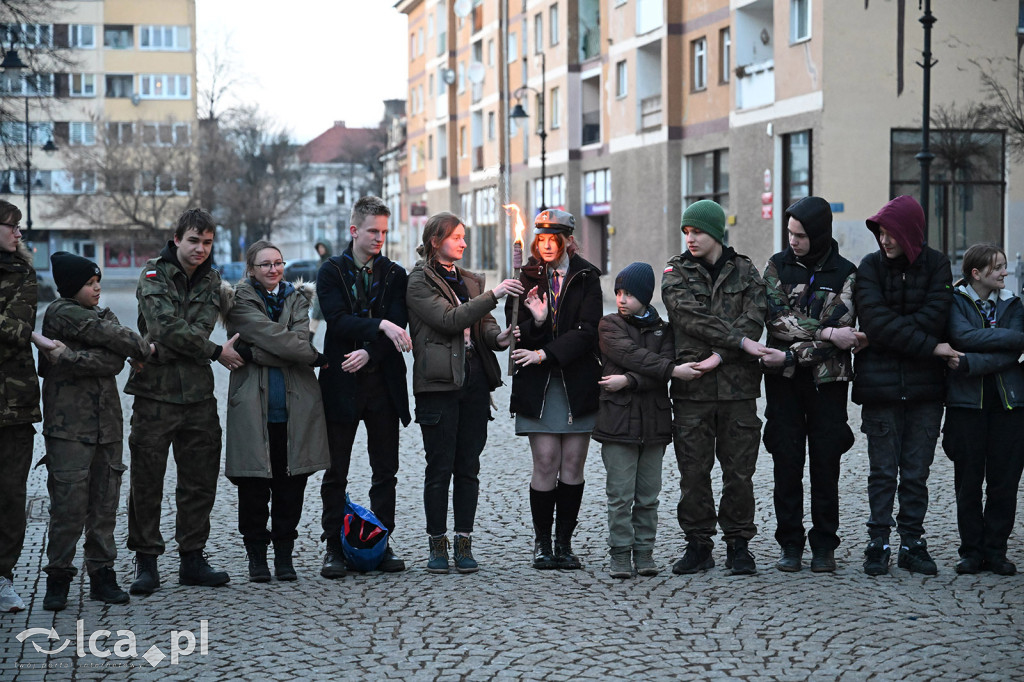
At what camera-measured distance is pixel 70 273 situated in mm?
6840

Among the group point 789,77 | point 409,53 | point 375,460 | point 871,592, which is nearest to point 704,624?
point 871,592

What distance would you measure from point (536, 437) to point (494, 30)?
2129 inches

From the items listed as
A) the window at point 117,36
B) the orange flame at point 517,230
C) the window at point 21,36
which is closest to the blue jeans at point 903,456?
the orange flame at point 517,230

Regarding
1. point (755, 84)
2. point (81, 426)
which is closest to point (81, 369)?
point (81, 426)

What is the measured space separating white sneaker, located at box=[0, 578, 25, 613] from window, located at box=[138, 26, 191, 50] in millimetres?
86667

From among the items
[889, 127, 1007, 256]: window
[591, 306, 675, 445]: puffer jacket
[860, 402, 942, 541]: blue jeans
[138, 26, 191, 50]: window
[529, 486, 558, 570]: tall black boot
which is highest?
[138, 26, 191, 50]: window

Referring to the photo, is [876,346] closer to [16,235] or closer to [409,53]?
[16,235]

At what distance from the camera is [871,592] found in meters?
6.65

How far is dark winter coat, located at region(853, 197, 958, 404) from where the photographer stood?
7.14m

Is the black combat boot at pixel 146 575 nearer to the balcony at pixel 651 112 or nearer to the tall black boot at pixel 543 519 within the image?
the tall black boot at pixel 543 519

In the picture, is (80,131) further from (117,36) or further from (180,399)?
(180,399)

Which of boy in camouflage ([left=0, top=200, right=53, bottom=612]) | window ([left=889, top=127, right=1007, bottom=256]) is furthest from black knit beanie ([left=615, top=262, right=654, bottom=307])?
window ([left=889, top=127, right=1007, bottom=256])

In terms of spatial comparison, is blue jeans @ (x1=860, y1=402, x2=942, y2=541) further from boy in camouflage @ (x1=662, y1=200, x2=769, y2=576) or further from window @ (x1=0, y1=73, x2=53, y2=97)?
window @ (x1=0, y1=73, x2=53, y2=97)

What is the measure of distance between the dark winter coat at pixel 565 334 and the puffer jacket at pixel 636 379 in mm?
88
